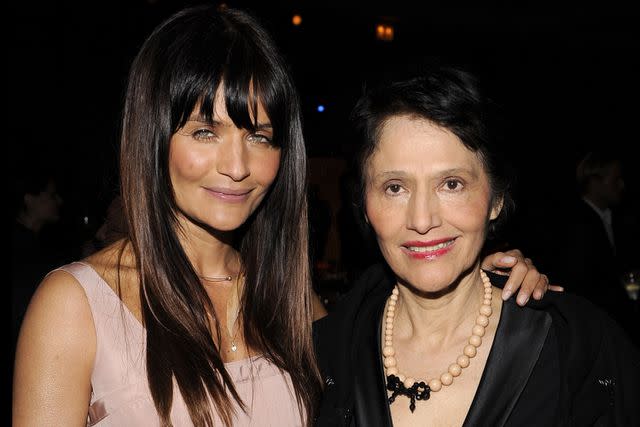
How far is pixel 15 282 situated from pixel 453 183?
2827 mm

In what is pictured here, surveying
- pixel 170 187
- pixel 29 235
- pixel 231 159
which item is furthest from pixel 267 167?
pixel 29 235

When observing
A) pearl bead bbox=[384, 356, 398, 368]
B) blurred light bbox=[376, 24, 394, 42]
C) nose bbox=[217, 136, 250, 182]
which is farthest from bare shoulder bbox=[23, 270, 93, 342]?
blurred light bbox=[376, 24, 394, 42]

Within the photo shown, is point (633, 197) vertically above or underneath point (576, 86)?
underneath

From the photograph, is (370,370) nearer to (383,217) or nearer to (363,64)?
(383,217)

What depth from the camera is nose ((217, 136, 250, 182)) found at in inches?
73.2

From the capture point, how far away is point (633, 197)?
9266 mm

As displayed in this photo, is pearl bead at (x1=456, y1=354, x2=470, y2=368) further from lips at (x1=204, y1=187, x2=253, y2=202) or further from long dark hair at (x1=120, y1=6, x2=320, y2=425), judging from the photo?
lips at (x1=204, y1=187, x2=253, y2=202)

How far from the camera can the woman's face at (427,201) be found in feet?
5.57

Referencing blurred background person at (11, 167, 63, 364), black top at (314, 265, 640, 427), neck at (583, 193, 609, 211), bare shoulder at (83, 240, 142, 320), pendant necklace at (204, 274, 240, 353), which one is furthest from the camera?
neck at (583, 193, 609, 211)

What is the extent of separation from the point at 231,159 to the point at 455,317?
2.53 ft

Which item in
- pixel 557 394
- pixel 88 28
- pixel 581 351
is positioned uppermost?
pixel 88 28

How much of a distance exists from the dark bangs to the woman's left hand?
2.48 feet

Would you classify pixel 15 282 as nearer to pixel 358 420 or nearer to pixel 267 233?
pixel 267 233

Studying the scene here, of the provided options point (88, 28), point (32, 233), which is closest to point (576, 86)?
point (88, 28)
